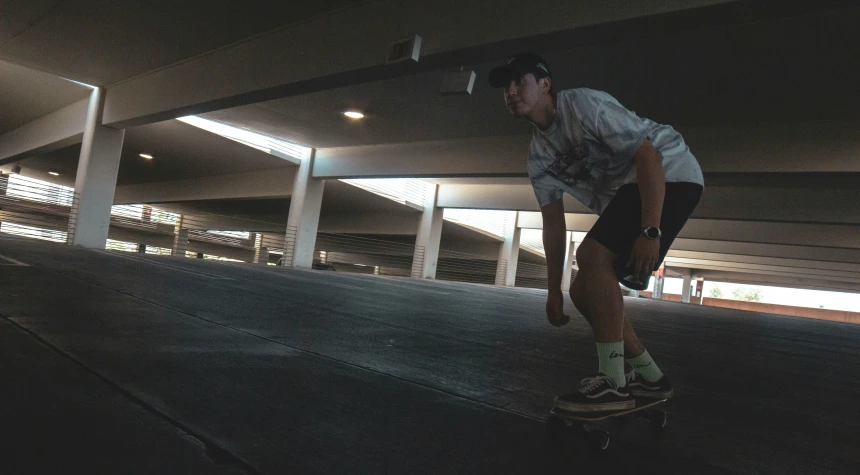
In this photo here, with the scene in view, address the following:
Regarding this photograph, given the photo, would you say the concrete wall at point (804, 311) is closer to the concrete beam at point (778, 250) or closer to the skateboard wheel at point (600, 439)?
the concrete beam at point (778, 250)

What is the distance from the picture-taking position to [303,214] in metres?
15.9

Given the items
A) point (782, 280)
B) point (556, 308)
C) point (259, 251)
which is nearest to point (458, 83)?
point (556, 308)

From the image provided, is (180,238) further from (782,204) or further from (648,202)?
(648,202)

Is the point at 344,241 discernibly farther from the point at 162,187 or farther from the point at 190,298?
the point at 190,298

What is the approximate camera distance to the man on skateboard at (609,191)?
4.99 ft

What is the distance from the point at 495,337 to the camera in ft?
11.1

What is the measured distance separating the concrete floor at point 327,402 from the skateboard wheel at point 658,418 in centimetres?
4

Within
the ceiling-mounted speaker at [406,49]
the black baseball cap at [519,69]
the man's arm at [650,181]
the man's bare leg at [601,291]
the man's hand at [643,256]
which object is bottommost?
the man's bare leg at [601,291]

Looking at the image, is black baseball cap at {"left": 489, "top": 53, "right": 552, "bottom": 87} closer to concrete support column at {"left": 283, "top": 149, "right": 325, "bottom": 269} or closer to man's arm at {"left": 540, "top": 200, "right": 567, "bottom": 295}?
man's arm at {"left": 540, "top": 200, "right": 567, "bottom": 295}

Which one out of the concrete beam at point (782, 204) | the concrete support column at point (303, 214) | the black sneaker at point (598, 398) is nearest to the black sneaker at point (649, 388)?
the black sneaker at point (598, 398)

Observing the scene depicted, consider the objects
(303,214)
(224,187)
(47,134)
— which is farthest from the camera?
(224,187)

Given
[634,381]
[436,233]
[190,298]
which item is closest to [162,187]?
[436,233]

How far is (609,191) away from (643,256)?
42cm

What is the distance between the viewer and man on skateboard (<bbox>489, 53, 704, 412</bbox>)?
4.99ft
